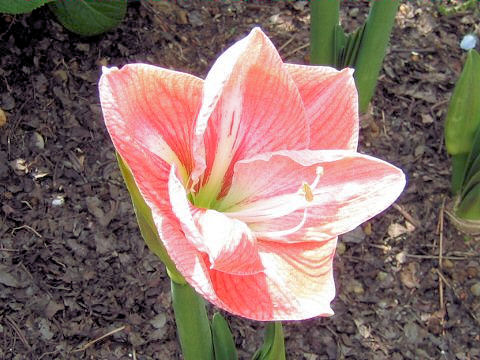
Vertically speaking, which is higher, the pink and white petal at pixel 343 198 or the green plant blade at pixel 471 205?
the pink and white petal at pixel 343 198

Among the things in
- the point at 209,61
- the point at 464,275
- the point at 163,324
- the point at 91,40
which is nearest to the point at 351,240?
the point at 464,275

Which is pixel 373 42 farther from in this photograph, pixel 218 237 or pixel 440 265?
pixel 218 237

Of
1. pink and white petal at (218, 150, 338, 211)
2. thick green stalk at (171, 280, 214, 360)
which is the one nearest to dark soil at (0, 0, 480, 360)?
thick green stalk at (171, 280, 214, 360)

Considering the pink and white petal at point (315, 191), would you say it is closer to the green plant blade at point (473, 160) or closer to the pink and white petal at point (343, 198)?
the pink and white petal at point (343, 198)

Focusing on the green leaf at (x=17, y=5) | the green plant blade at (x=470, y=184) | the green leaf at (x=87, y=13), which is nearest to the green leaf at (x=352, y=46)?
the green plant blade at (x=470, y=184)

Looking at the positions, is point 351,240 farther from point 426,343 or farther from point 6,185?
point 6,185

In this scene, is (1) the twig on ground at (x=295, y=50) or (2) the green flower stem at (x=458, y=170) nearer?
(2) the green flower stem at (x=458, y=170)
